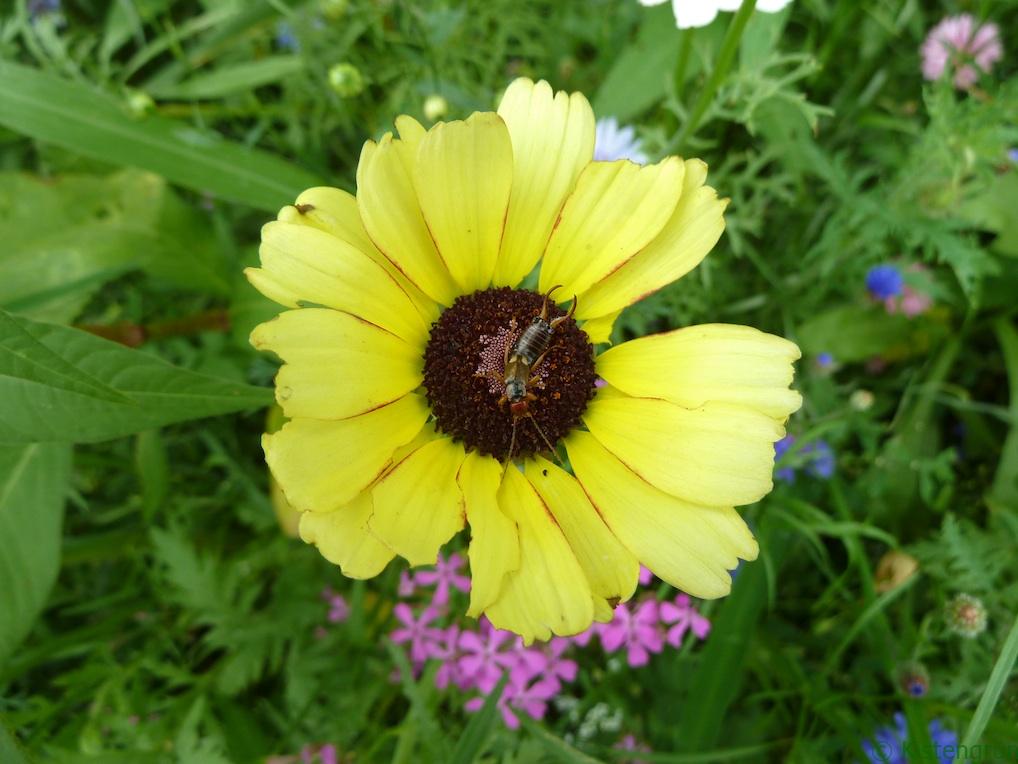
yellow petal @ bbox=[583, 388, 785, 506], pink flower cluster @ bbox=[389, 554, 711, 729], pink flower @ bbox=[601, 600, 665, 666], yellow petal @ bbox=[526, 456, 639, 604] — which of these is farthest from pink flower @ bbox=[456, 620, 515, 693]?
yellow petal @ bbox=[583, 388, 785, 506]

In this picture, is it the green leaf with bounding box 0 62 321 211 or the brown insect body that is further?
the green leaf with bounding box 0 62 321 211

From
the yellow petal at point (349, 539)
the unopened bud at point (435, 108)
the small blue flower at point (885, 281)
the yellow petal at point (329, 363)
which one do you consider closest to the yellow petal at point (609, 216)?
the yellow petal at point (329, 363)

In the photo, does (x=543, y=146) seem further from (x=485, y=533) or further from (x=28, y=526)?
(x=28, y=526)

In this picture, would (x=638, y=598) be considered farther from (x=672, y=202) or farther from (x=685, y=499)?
(x=672, y=202)

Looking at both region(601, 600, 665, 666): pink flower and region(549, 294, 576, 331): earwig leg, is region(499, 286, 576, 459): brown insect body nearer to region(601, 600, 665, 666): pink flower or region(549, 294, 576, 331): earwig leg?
region(549, 294, 576, 331): earwig leg

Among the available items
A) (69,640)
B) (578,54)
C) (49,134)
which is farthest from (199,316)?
(578,54)

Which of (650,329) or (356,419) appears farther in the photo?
(650,329)
